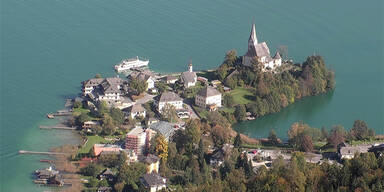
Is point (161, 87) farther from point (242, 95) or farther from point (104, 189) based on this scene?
point (104, 189)

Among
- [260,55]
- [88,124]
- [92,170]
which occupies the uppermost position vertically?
[260,55]

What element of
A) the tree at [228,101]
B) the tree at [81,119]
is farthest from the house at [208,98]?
the tree at [81,119]

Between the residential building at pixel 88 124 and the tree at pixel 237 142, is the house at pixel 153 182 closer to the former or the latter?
the tree at pixel 237 142

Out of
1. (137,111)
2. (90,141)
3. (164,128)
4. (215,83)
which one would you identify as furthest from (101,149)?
(215,83)

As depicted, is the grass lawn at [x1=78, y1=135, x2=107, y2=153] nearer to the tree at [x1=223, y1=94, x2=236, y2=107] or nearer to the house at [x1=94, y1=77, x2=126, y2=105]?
the house at [x1=94, y1=77, x2=126, y2=105]

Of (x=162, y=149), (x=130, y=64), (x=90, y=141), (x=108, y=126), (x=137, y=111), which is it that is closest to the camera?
(x=162, y=149)

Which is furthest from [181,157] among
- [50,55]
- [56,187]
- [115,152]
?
[50,55]
